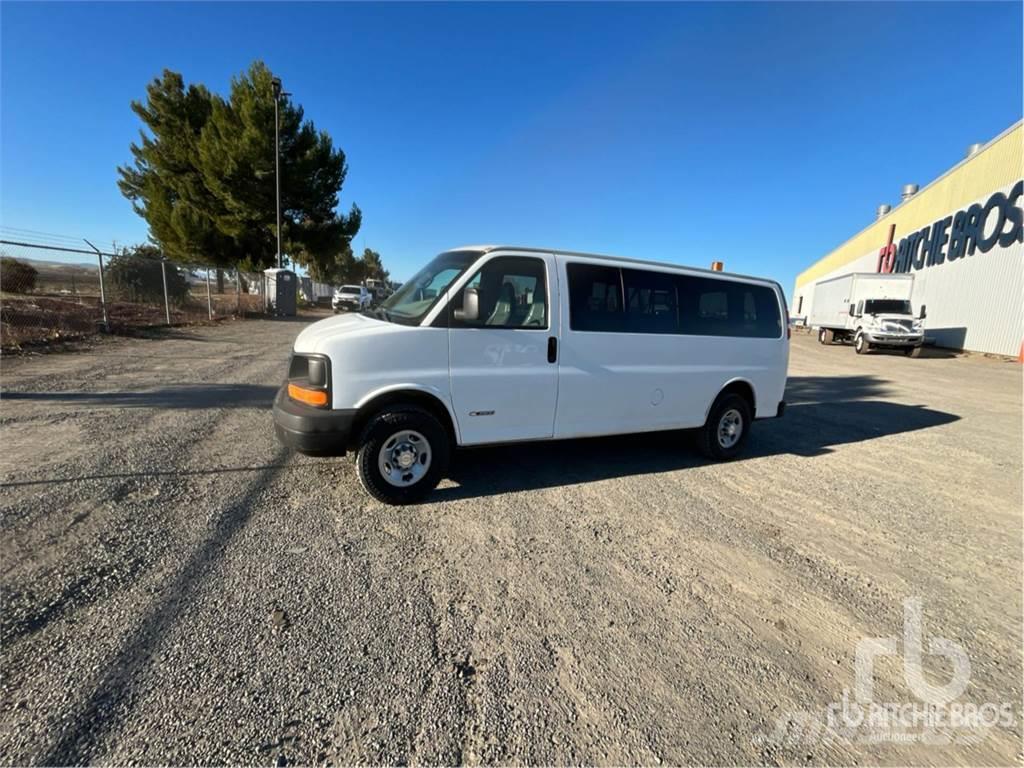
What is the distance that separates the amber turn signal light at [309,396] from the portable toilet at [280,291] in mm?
21376

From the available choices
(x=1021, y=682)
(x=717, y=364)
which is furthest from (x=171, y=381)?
(x=1021, y=682)

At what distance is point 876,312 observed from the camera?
2006cm

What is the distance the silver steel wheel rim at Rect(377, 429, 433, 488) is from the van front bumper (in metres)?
0.32

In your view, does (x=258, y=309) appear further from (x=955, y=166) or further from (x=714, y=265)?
(x=955, y=166)

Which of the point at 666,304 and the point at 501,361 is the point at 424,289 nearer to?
the point at 501,361

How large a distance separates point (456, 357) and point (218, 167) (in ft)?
90.2

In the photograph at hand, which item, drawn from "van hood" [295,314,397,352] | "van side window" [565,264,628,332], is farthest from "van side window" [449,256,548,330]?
"van hood" [295,314,397,352]

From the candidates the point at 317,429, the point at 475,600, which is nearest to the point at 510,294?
the point at 317,429

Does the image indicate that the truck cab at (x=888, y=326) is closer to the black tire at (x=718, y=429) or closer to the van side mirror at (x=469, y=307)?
the black tire at (x=718, y=429)

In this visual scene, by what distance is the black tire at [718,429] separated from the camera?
522cm

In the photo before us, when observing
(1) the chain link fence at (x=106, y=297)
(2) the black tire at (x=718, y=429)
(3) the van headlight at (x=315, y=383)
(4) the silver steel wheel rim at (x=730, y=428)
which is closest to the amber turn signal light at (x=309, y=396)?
(3) the van headlight at (x=315, y=383)

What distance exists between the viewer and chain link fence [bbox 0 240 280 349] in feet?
34.2

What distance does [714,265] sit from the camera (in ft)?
19.6

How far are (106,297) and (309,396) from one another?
17.3 meters
